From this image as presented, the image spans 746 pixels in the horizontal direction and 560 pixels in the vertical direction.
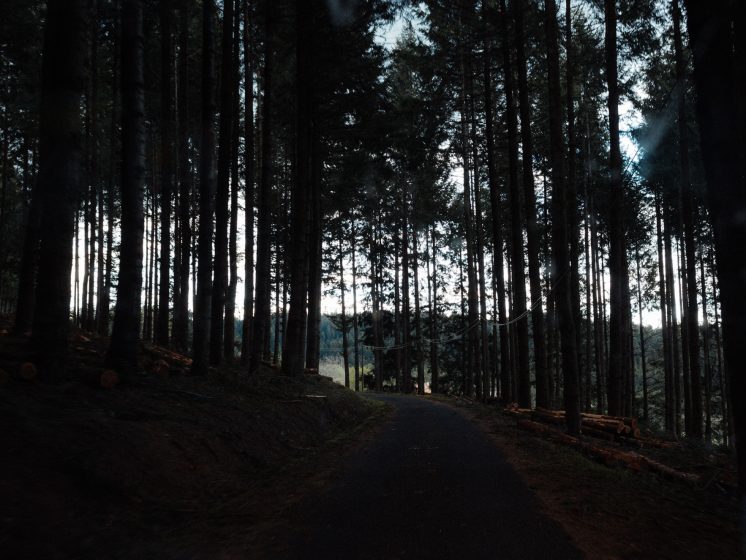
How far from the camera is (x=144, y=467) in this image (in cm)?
556

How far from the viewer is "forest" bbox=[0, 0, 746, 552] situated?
7074 mm

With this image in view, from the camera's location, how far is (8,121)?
20750mm

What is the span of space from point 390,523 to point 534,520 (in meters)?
1.36

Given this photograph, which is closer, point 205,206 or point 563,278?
point 563,278

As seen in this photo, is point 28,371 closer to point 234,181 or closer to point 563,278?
point 563,278

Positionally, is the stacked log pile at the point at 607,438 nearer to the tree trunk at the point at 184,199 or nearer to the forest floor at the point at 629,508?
the forest floor at the point at 629,508

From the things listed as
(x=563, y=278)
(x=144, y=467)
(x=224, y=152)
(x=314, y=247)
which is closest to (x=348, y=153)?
(x=314, y=247)

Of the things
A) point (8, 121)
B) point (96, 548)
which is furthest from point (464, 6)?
point (8, 121)

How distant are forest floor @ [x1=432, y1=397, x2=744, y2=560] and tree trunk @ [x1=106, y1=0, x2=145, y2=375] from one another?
6.44 meters

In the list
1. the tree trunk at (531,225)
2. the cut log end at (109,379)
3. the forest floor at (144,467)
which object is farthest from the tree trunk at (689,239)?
the cut log end at (109,379)

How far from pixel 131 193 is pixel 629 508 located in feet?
27.4

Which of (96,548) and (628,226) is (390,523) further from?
(628,226)

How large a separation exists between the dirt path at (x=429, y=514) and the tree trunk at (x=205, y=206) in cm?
454

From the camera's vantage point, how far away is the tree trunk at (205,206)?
1105cm
